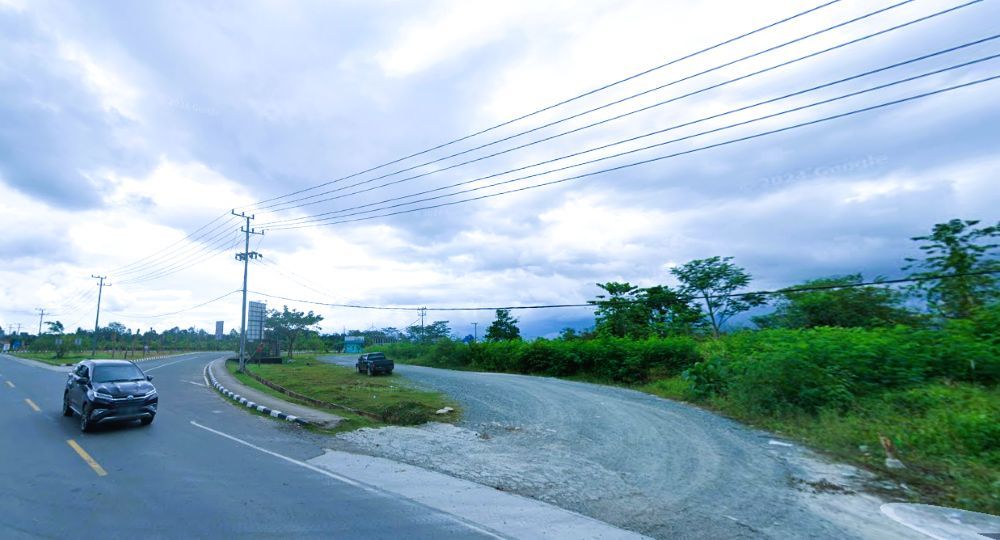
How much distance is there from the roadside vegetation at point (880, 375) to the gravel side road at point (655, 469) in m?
1.23

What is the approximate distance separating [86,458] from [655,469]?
33.5ft

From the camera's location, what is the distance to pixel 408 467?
8.78 metres

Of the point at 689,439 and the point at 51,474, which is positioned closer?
the point at 51,474

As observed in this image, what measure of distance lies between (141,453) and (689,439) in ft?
37.1

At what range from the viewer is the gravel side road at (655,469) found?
630 centimetres

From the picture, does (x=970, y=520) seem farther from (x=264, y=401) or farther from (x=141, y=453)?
(x=264, y=401)

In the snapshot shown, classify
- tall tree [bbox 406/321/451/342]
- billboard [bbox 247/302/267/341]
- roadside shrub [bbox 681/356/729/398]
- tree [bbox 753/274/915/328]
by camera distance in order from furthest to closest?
tall tree [bbox 406/321/451/342] < billboard [bbox 247/302/267/341] < tree [bbox 753/274/915/328] < roadside shrub [bbox 681/356/729/398]

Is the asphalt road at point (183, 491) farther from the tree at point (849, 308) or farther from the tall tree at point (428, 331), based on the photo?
the tall tree at point (428, 331)

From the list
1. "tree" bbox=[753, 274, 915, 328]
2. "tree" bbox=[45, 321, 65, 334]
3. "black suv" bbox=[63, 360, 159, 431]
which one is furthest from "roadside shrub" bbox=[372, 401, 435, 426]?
"tree" bbox=[45, 321, 65, 334]

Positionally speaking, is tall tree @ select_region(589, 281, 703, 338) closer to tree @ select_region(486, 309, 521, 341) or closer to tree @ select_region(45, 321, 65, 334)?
tree @ select_region(486, 309, 521, 341)

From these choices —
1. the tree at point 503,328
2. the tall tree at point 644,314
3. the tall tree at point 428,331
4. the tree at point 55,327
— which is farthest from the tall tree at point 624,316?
the tree at point 55,327

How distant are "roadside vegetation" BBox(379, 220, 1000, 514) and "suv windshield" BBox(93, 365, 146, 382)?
16.7 m

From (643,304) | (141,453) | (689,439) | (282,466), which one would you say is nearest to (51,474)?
(141,453)

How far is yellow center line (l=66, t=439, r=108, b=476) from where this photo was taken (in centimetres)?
799
